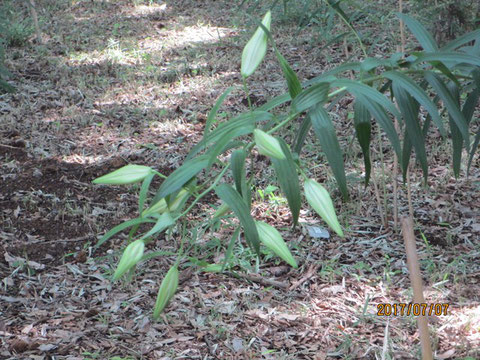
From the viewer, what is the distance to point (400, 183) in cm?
346

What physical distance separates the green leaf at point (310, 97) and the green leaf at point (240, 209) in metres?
0.16

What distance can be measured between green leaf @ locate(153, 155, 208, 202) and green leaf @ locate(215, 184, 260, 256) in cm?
4

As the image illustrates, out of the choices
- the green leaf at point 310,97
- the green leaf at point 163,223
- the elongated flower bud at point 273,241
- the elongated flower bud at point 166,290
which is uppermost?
the green leaf at point 310,97

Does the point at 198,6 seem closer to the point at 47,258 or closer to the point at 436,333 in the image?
the point at 47,258

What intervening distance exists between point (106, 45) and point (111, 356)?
4.50m

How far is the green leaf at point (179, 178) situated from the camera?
2.43 feet

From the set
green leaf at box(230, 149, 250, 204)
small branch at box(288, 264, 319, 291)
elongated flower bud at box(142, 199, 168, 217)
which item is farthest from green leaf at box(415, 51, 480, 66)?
small branch at box(288, 264, 319, 291)

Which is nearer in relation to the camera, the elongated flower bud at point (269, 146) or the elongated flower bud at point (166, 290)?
the elongated flower bud at point (269, 146)

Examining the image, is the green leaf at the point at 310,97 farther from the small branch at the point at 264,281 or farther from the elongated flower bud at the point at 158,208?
the small branch at the point at 264,281

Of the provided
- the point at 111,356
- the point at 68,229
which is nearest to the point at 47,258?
the point at 68,229

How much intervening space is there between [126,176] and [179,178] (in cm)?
8
